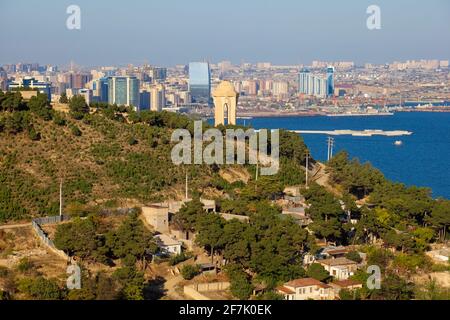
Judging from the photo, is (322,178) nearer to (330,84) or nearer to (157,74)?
(157,74)

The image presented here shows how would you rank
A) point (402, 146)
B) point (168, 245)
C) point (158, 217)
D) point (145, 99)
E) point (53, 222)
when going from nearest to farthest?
1. point (168, 245)
2. point (53, 222)
3. point (158, 217)
4. point (402, 146)
5. point (145, 99)

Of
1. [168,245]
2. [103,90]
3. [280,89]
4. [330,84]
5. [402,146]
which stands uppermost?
[103,90]

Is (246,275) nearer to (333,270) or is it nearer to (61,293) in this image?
(333,270)

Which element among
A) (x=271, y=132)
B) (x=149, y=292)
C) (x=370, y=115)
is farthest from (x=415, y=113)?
(x=149, y=292)

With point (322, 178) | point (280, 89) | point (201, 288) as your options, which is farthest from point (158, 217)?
point (280, 89)

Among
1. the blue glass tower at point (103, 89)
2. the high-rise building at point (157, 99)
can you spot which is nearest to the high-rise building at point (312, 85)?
the high-rise building at point (157, 99)

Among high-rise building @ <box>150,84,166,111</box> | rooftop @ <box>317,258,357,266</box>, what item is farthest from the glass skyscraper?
rooftop @ <box>317,258,357,266</box>

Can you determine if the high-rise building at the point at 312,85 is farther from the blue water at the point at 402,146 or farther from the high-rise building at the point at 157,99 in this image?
the high-rise building at the point at 157,99
